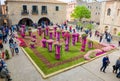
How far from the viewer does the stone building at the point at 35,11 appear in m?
28.5

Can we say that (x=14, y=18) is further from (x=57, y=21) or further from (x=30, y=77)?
(x=30, y=77)

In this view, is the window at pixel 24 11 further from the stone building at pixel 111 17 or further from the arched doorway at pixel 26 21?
the stone building at pixel 111 17

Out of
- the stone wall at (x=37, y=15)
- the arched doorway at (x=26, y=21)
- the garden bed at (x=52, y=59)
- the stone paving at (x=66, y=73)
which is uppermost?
the stone wall at (x=37, y=15)

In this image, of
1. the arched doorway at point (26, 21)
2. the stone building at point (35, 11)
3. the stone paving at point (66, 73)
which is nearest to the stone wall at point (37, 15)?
the stone building at point (35, 11)

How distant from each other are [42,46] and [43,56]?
3289mm

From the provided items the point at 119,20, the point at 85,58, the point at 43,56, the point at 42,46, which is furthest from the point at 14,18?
the point at 119,20

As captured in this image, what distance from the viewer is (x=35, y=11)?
30719 millimetres

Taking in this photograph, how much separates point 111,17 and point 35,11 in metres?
18.1

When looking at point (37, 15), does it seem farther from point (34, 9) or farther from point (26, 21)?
point (26, 21)

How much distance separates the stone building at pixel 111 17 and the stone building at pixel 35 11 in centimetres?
1062

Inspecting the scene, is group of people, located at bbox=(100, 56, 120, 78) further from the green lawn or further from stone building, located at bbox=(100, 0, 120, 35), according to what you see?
stone building, located at bbox=(100, 0, 120, 35)

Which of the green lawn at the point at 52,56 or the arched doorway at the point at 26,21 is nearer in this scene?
the green lawn at the point at 52,56

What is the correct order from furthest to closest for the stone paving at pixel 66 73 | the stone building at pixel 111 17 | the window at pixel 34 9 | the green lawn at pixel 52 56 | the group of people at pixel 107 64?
the window at pixel 34 9 → the stone building at pixel 111 17 → the green lawn at pixel 52 56 → the group of people at pixel 107 64 → the stone paving at pixel 66 73

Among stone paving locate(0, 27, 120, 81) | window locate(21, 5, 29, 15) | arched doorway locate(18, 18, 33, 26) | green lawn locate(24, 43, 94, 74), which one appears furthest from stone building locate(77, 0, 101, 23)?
stone paving locate(0, 27, 120, 81)
